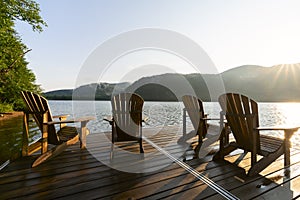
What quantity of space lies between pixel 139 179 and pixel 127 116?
96 cm

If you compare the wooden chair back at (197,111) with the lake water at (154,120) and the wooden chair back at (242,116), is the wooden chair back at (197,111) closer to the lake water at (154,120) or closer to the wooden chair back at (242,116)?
the wooden chair back at (242,116)

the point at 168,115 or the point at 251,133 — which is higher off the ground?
the point at 251,133

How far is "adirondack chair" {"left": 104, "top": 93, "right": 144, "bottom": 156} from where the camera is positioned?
262 centimetres

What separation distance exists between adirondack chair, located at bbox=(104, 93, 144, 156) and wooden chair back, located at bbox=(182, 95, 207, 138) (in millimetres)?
1002

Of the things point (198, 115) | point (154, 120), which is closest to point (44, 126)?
point (198, 115)

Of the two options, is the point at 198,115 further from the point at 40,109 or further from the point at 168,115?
the point at 168,115

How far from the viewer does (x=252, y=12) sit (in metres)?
5.52

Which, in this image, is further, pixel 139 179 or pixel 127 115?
pixel 127 115

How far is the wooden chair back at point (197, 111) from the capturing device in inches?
118

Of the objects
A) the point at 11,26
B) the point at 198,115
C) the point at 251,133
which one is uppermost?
the point at 11,26

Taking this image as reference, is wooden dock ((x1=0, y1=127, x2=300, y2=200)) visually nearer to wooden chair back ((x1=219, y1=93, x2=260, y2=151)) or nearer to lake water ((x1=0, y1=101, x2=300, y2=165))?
wooden chair back ((x1=219, y1=93, x2=260, y2=151))

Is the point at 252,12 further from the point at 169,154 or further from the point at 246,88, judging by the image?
the point at 246,88

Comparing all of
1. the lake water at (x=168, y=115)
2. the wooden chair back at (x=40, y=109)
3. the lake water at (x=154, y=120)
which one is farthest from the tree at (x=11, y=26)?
the wooden chair back at (x=40, y=109)

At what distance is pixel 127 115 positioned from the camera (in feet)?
8.82
